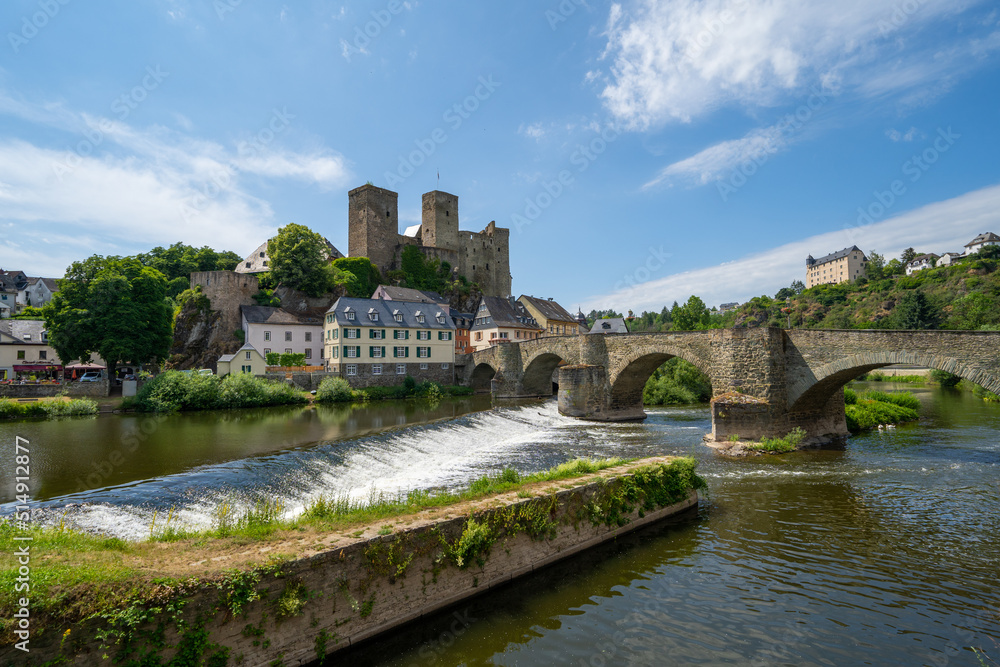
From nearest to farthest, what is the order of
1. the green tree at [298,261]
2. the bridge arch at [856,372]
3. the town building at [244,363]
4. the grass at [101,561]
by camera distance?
the grass at [101,561]
the bridge arch at [856,372]
the town building at [244,363]
the green tree at [298,261]

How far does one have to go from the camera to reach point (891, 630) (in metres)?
6.93

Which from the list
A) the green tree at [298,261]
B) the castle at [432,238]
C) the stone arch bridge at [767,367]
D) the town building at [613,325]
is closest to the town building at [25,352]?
the green tree at [298,261]

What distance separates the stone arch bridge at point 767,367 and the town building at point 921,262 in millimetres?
110206

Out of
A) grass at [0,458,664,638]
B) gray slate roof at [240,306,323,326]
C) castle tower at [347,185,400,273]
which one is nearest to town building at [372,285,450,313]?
gray slate roof at [240,306,323,326]

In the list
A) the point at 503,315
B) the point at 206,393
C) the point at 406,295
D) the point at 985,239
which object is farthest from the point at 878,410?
the point at 985,239

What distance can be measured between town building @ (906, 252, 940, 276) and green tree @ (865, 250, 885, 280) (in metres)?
4.67

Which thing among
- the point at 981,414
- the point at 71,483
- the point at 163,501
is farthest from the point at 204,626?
the point at 981,414

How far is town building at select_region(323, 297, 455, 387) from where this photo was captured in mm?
44812

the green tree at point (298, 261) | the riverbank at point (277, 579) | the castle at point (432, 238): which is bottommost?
the riverbank at point (277, 579)

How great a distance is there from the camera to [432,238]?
252 feet

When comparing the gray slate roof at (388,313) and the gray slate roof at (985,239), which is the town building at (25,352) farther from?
the gray slate roof at (985,239)

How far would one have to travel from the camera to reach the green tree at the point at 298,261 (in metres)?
54.2

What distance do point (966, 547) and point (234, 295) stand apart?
55.8 metres

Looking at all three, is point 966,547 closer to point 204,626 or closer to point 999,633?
point 999,633
